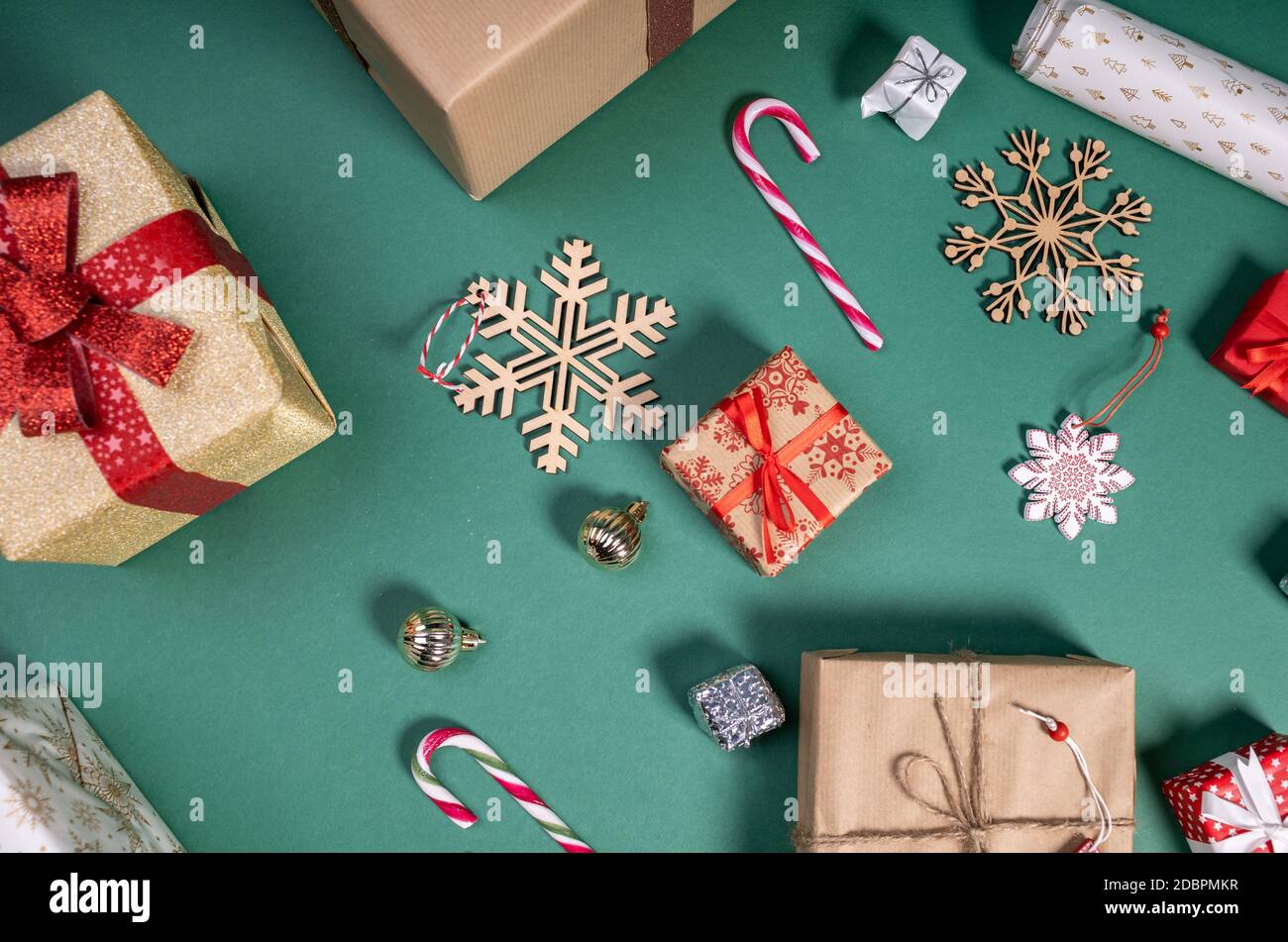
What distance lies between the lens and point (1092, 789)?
1.85m

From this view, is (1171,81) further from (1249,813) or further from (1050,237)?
(1249,813)

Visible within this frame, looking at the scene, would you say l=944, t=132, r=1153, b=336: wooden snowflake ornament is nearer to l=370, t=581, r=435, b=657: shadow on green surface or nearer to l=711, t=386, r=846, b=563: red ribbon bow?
l=711, t=386, r=846, b=563: red ribbon bow

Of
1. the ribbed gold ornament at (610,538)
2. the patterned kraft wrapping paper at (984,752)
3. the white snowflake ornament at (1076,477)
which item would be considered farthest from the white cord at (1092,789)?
the ribbed gold ornament at (610,538)

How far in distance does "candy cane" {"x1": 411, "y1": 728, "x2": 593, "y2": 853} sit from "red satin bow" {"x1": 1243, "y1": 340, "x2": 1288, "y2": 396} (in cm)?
190

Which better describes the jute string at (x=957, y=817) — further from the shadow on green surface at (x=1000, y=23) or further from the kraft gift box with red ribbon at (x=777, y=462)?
the shadow on green surface at (x=1000, y=23)

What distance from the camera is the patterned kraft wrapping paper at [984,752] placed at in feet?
6.10

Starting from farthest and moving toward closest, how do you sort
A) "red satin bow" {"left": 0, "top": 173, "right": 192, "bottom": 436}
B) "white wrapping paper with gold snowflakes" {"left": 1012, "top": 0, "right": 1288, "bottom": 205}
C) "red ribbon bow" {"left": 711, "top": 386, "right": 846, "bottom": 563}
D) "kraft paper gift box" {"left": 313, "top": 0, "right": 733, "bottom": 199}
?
"white wrapping paper with gold snowflakes" {"left": 1012, "top": 0, "right": 1288, "bottom": 205} → "red ribbon bow" {"left": 711, "top": 386, "right": 846, "bottom": 563} → "kraft paper gift box" {"left": 313, "top": 0, "right": 733, "bottom": 199} → "red satin bow" {"left": 0, "top": 173, "right": 192, "bottom": 436}

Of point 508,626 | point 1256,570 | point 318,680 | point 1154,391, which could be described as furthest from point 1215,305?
point 318,680

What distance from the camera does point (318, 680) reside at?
82.5 inches

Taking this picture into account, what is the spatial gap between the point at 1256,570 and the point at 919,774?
1.02m

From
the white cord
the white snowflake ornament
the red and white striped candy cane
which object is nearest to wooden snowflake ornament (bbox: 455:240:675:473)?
the red and white striped candy cane

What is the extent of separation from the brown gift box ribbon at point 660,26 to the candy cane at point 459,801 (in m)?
1.60

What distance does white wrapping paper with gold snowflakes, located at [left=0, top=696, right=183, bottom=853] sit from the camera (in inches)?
65.8

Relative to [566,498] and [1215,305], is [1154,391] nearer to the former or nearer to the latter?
A: [1215,305]
